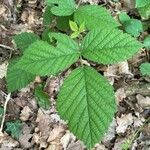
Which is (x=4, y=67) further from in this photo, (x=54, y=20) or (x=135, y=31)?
(x=135, y=31)

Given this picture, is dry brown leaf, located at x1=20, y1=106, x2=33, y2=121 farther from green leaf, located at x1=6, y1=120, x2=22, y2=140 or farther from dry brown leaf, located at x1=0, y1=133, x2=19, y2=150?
dry brown leaf, located at x1=0, y1=133, x2=19, y2=150

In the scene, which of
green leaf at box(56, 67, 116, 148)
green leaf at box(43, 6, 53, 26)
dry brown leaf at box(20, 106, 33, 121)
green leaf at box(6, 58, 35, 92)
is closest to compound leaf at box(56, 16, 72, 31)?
green leaf at box(43, 6, 53, 26)

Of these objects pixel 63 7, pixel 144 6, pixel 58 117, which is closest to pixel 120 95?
pixel 58 117

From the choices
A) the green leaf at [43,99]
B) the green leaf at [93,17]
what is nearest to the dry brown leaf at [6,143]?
the green leaf at [43,99]

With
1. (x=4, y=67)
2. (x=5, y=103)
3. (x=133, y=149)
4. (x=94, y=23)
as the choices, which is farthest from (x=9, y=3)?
(x=133, y=149)

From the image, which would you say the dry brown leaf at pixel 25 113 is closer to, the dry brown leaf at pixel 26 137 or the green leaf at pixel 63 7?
the dry brown leaf at pixel 26 137

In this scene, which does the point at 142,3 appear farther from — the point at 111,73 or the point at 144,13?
the point at 111,73
